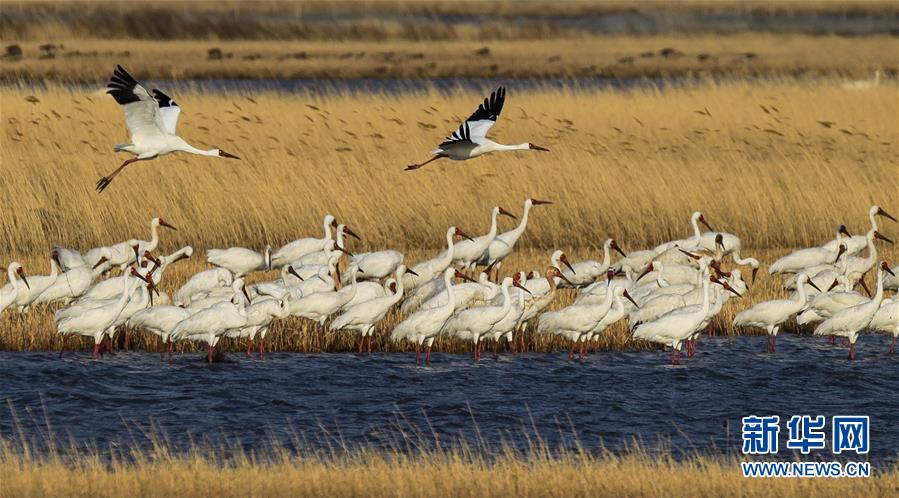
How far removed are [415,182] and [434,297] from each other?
5.41 meters

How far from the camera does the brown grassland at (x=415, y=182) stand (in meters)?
18.0

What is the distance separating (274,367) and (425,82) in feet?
82.2

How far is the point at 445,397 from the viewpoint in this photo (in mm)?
11625

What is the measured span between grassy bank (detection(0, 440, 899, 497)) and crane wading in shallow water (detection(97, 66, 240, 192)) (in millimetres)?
4896

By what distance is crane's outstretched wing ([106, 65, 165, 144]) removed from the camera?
13195mm

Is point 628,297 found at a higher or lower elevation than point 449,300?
lower

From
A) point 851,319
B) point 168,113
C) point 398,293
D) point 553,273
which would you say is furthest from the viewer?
point 168,113

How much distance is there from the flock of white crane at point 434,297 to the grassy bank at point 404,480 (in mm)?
3521

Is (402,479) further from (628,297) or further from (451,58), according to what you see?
(451,58)

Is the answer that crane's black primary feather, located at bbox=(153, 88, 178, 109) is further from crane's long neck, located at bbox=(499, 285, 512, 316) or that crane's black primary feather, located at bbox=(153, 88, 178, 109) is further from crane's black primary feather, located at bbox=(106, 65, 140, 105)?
crane's long neck, located at bbox=(499, 285, 512, 316)

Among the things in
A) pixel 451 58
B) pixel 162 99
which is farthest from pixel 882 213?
pixel 451 58

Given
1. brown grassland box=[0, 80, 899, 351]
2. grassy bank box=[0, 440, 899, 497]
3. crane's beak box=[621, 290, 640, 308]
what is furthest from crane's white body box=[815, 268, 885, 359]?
grassy bank box=[0, 440, 899, 497]

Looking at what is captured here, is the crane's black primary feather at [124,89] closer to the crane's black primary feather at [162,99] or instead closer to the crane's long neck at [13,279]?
the crane's black primary feather at [162,99]

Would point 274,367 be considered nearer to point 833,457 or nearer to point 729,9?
point 833,457
